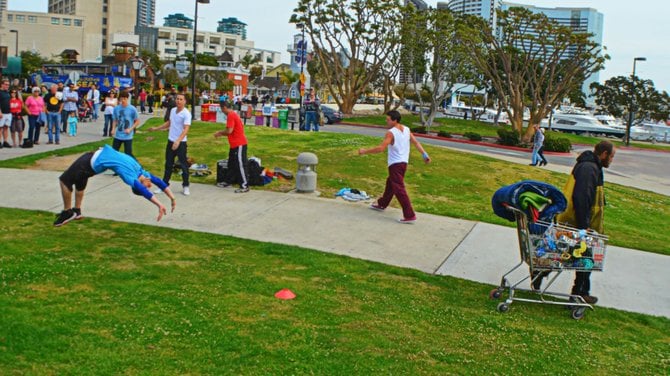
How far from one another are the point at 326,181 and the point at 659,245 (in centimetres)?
641

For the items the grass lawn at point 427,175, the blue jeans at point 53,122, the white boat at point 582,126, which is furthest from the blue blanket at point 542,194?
the white boat at point 582,126

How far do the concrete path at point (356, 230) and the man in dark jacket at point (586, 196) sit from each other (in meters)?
0.63

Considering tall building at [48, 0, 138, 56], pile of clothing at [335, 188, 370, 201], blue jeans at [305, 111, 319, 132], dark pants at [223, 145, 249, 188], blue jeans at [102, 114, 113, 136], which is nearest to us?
dark pants at [223, 145, 249, 188]

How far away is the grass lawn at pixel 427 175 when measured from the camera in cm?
1260

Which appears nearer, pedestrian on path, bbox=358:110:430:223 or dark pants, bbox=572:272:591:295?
dark pants, bbox=572:272:591:295

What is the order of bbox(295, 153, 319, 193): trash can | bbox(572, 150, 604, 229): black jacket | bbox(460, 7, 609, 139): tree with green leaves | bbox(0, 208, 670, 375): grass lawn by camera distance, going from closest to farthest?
bbox(0, 208, 670, 375): grass lawn < bbox(572, 150, 604, 229): black jacket < bbox(295, 153, 319, 193): trash can < bbox(460, 7, 609, 139): tree with green leaves

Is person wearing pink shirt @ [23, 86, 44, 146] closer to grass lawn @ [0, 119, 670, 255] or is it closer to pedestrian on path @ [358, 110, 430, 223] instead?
grass lawn @ [0, 119, 670, 255]

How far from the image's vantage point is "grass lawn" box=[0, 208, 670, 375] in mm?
5004

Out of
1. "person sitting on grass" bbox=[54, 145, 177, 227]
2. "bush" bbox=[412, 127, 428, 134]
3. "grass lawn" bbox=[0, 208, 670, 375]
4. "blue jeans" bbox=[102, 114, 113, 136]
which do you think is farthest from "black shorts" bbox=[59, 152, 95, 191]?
"bush" bbox=[412, 127, 428, 134]

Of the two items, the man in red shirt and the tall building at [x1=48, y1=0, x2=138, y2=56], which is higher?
the tall building at [x1=48, y1=0, x2=138, y2=56]

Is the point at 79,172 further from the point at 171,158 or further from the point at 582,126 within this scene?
the point at 582,126

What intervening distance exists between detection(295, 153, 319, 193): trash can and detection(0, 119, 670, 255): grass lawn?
37 cm

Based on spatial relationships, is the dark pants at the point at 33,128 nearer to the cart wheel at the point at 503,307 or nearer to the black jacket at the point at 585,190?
the cart wheel at the point at 503,307

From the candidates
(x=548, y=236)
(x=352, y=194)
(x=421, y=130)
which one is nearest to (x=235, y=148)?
(x=352, y=194)
